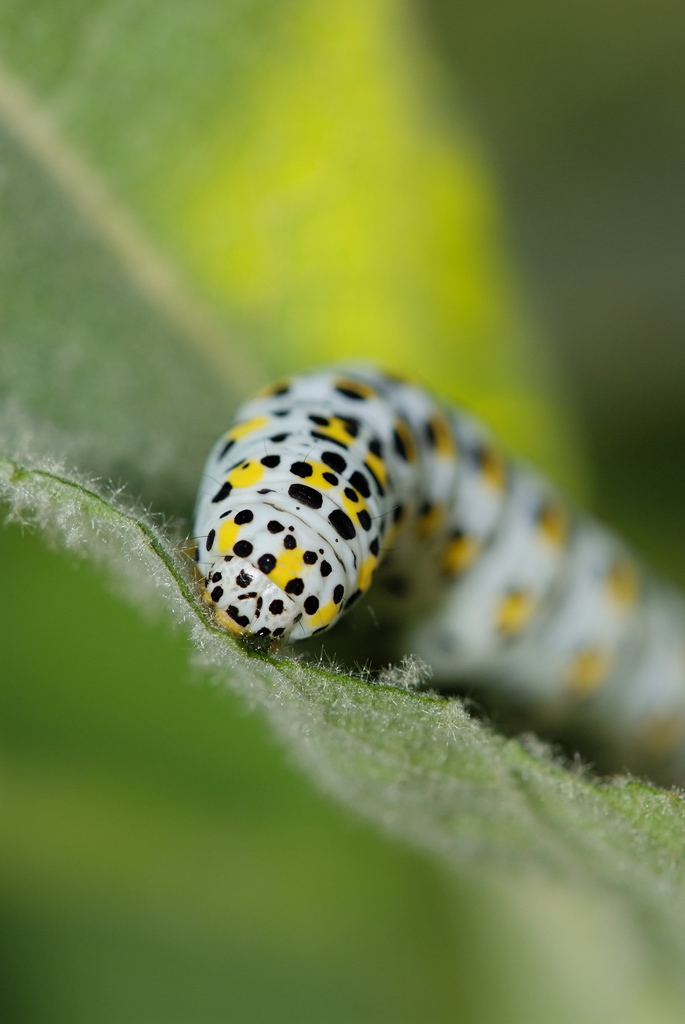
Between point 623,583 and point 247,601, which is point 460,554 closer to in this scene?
point 623,583

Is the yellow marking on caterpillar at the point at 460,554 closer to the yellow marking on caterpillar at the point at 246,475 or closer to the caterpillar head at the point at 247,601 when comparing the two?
the yellow marking on caterpillar at the point at 246,475

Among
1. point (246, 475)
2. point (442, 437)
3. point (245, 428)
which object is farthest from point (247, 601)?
point (442, 437)

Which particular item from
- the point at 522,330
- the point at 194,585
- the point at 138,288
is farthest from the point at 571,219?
the point at 194,585

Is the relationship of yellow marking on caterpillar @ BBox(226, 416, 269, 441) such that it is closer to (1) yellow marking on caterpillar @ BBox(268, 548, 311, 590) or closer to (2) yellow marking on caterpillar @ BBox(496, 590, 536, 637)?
(1) yellow marking on caterpillar @ BBox(268, 548, 311, 590)

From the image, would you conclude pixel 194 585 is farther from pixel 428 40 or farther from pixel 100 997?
pixel 428 40

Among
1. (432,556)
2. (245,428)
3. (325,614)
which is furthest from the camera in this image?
(432,556)

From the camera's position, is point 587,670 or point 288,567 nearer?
point 288,567

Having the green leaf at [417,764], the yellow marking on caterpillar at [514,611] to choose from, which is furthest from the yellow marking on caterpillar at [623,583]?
the green leaf at [417,764]
